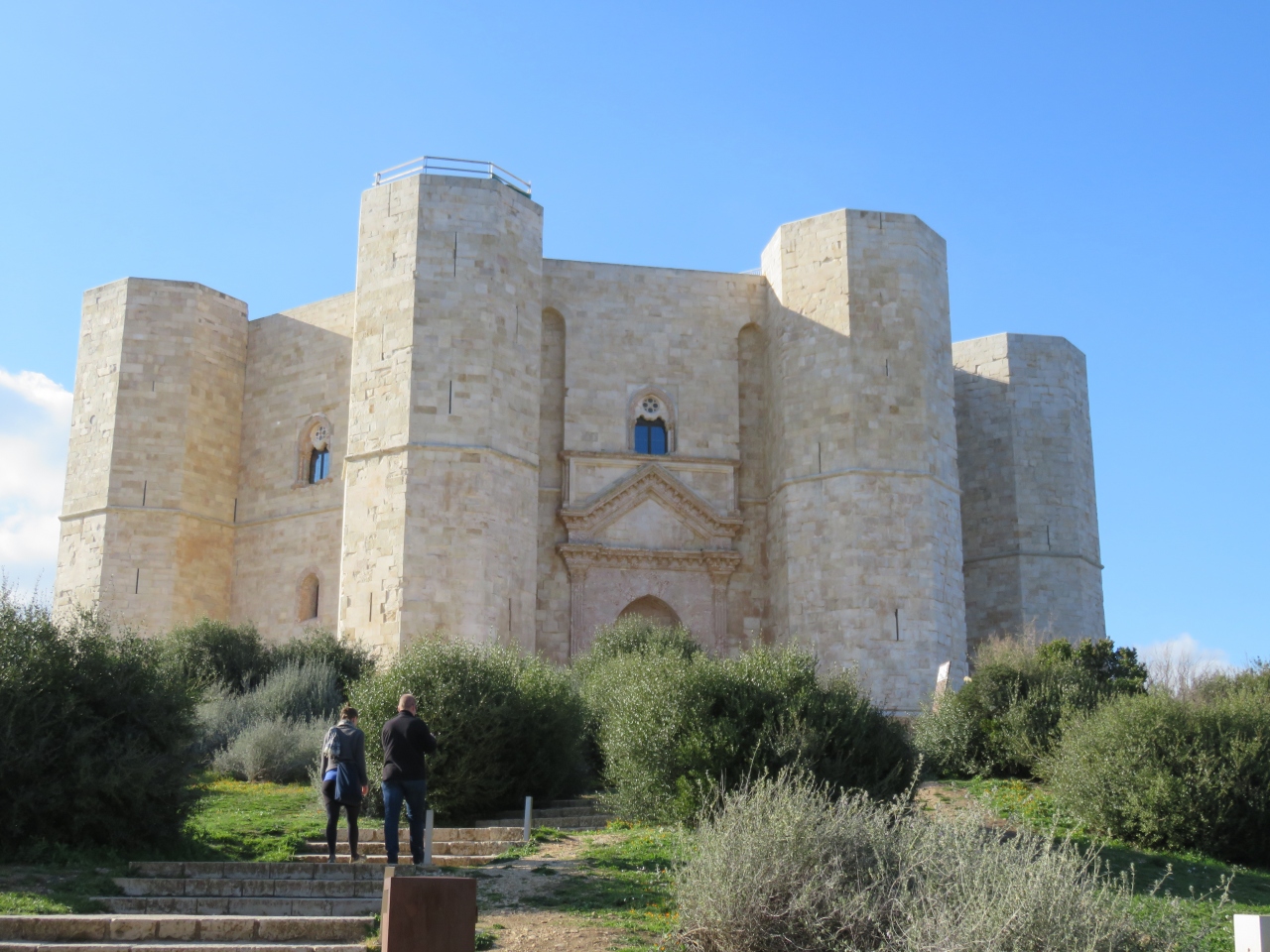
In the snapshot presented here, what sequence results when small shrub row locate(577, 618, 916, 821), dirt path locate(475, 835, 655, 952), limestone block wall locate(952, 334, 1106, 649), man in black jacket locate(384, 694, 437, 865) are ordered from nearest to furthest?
dirt path locate(475, 835, 655, 952), man in black jacket locate(384, 694, 437, 865), small shrub row locate(577, 618, 916, 821), limestone block wall locate(952, 334, 1106, 649)

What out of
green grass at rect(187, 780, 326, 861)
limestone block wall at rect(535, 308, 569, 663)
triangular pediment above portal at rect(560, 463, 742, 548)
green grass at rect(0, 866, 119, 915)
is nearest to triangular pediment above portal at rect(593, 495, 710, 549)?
triangular pediment above portal at rect(560, 463, 742, 548)

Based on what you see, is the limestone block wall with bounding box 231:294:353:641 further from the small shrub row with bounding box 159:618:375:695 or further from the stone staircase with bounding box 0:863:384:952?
the stone staircase with bounding box 0:863:384:952

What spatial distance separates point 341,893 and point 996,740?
938 centimetres

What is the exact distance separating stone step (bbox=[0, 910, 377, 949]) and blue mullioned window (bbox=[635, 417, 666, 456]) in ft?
56.3

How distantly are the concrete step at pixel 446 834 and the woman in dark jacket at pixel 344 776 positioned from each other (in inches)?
58.7

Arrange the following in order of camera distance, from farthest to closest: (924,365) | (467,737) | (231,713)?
(924,365)
(231,713)
(467,737)

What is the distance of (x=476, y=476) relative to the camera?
2245 centimetres

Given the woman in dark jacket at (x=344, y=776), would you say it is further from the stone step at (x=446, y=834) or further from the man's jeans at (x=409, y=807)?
the stone step at (x=446, y=834)

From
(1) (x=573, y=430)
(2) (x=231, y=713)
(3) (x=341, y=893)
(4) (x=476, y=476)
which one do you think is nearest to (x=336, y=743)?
(3) (x=341, y=893)

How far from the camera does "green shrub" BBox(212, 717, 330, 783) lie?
1639 centimetres

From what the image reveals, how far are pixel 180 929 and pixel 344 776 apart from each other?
235 centimetres

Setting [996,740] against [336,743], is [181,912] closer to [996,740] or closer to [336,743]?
[336,743]

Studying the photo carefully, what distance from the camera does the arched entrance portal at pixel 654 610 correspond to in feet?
80.7

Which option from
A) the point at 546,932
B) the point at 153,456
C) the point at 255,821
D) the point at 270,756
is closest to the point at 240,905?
the point at 546,932
